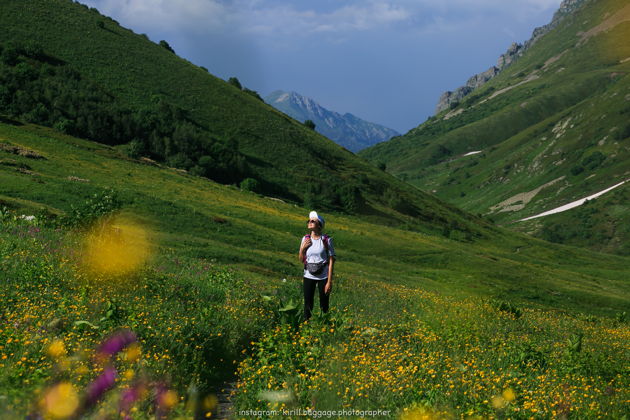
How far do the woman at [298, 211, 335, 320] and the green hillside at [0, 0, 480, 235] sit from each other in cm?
5714

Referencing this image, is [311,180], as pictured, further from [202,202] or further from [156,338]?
[156,338]

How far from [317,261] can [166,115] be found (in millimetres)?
73456

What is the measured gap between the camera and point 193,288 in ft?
42.8

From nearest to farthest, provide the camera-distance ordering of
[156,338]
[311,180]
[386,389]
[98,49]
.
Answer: [386,389]
[156,338]
[311,180]
[98,49]

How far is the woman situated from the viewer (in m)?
11.1

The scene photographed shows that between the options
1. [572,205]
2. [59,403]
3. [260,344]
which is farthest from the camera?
[572,205]

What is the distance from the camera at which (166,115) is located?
78375 millimetres

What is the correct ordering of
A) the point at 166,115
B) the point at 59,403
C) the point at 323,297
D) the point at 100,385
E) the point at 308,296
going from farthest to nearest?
1. the point at 166,115
2. the point at 308,296
3. the point at 323,297
4. the point at 100,385
5. the point at 59,403

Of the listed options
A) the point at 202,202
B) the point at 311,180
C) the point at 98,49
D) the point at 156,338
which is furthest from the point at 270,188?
the point at 156,338

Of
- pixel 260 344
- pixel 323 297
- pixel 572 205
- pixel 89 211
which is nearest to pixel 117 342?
pixel 260 344

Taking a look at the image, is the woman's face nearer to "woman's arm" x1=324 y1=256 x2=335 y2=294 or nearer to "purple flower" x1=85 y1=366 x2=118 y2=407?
"woman's arm" x1=324 y1=256 x2=335 y2=294

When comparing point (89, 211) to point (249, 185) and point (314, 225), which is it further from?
point (249, 185)

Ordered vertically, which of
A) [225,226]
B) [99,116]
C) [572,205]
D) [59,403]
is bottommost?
[59,403]

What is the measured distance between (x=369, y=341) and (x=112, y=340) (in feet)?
16.2
